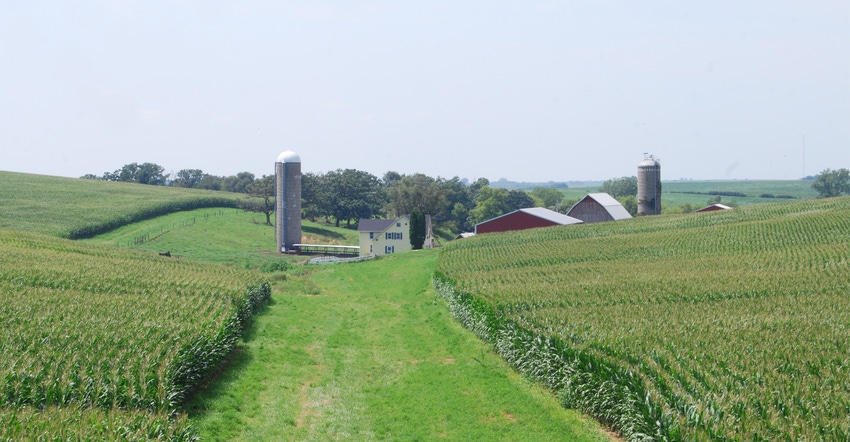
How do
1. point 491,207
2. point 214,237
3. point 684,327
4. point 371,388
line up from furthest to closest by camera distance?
1. point 491,207
2. point 214,237
3. point 684,327
4. point 371,388

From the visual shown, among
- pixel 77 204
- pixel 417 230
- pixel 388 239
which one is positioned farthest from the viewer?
pixel 77 204

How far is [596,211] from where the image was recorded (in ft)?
254

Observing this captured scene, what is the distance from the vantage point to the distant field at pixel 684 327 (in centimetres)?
1232

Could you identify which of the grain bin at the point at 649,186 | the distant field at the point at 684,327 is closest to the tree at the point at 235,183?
the grain bin at the point at 649,186

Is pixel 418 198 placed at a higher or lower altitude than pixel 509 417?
A: higher

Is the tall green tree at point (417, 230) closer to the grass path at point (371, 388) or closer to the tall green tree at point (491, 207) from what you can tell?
the grass path at point (371, 388)

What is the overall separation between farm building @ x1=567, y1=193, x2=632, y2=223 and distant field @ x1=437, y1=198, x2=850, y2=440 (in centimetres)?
3026

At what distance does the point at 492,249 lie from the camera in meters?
51.0

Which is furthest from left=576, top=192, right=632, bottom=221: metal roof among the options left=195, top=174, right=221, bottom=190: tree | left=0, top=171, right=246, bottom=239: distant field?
left=195, top=174, right=221, bottom=190: tree

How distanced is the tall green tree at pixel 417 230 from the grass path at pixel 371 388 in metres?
33.2

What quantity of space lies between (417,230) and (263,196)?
3446 centimetres

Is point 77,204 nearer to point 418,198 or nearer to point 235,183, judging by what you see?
point 418,198

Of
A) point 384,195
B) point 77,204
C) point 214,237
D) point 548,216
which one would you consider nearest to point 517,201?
point 384,195

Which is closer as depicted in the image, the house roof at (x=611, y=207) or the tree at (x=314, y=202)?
the house roof at (x=611, y=207)
